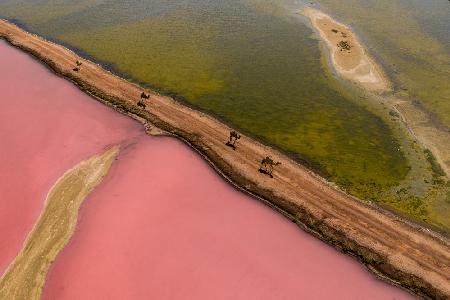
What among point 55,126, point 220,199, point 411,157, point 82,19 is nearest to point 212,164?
point 220,199

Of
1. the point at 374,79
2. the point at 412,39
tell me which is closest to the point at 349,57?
the point at 374,79

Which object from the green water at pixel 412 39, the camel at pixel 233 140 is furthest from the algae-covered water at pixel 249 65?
the camel at pixel 233 140

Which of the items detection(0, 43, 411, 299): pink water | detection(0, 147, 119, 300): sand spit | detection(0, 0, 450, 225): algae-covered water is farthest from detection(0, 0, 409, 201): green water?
detection(0, 147, 119, 300): sand spit

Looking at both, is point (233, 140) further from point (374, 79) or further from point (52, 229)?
point (374, 79)

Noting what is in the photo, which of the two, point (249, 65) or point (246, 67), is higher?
point (249, 65)

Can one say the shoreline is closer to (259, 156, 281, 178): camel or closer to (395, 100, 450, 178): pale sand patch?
(395, 100, 450, 178): pale sand patch

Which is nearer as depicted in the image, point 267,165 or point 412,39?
point 267,165
